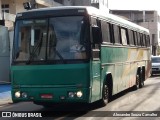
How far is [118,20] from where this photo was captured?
15977 millimetres

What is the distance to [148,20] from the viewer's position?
98562mm

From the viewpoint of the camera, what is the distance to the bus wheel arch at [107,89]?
45.0ft

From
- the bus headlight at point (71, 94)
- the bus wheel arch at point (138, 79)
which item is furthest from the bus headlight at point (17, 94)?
the bus wheel arch at point (138, 79)

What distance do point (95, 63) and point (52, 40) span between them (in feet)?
4.63

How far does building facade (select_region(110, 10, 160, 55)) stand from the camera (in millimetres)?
92725

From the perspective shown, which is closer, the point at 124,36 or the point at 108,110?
the point at 108,110

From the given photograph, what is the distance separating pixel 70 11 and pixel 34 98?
2.57 m

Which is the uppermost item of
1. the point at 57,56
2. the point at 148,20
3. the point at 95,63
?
the point at 148,20

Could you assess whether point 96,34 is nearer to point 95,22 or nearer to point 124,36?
point 95,22

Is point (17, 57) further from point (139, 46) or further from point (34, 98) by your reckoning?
point (139, 46)

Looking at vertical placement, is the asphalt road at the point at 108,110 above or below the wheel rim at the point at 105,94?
below

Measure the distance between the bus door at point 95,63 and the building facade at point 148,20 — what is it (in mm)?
76739

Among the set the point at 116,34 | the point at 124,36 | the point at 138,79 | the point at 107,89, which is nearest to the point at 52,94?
the point at 107,89

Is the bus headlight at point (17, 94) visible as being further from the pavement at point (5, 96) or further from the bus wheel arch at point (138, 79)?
the bus wheel arch at point (138, 79)
